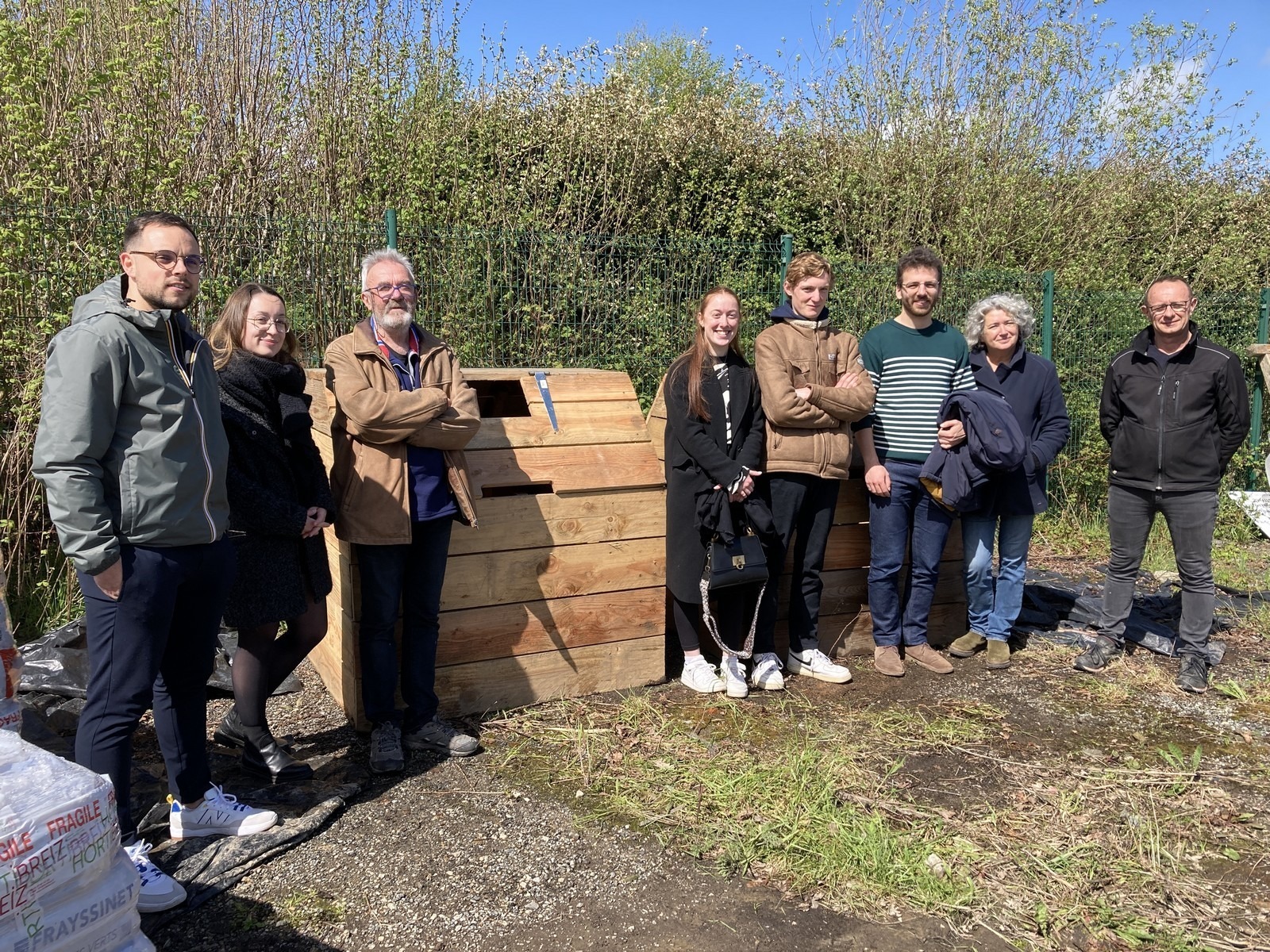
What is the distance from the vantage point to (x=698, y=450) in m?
4.30

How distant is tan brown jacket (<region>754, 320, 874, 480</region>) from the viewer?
14.6 feet

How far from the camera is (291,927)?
2.76m

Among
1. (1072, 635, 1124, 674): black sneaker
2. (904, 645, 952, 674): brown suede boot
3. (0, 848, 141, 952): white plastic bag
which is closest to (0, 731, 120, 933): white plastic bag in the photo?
(0, 848, 141, 952): white plastic bag

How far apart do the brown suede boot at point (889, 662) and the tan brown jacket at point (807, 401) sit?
1033mm

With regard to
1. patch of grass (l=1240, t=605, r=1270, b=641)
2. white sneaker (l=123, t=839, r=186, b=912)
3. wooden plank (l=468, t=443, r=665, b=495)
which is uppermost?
wooden plank (l=468, t=443, r=665, b=495)

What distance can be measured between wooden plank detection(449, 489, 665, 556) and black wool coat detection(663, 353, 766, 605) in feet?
0.44

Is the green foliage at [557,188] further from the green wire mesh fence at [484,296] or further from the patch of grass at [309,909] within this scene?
the patch of grass at [309,909]

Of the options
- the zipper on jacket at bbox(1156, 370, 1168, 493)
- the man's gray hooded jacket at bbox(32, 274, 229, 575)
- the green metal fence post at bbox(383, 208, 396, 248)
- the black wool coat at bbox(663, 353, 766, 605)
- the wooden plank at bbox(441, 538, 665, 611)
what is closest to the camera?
the man's gray hooded jacket at bbox(32, 274, 229, 575)

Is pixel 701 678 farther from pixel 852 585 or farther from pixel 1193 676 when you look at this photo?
pixel 1193 676

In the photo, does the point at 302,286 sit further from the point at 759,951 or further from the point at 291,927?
the point at 759,951

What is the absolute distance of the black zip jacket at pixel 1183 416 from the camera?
15.1 ft

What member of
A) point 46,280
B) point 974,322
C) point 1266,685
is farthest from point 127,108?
point 1266,685

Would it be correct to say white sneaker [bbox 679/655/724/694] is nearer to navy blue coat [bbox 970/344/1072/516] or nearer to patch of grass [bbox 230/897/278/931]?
navy blue coat [bbox 970/344/1072/516]

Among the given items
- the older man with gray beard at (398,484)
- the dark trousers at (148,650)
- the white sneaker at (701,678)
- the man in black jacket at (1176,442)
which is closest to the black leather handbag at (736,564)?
the white sneaker at (701,678)
